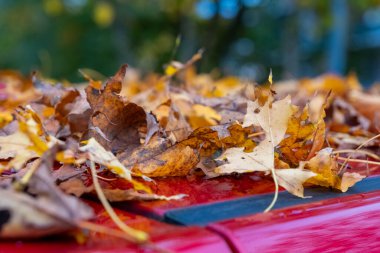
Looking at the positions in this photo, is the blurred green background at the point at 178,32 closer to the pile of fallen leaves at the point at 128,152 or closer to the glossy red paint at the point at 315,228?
the pile of fallen leaves at the point at 128,152

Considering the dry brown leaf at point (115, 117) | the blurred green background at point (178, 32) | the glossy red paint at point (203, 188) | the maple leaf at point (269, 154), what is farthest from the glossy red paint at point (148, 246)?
the blurred green background at point (178, 32)

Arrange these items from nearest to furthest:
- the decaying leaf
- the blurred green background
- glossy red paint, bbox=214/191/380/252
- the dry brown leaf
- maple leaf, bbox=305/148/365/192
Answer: the decaying leaf, glossy red paint, bbox=214/191/380/252, maple leaf, bbox=305/148/365/192, the dry brown leaf, the blurred green background

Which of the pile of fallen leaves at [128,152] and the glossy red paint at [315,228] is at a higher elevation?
the pile of fallen leaves at [128,152]

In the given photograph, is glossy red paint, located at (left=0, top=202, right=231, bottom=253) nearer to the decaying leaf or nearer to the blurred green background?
the decaying leaf

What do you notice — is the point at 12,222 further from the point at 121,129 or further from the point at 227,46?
the point at 227,46

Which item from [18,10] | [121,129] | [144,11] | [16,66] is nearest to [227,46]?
[144,11]

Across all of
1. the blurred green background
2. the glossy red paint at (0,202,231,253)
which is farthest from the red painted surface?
the blurred green background
